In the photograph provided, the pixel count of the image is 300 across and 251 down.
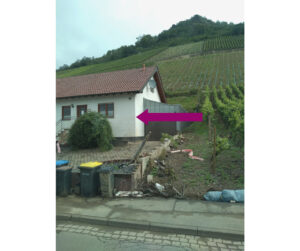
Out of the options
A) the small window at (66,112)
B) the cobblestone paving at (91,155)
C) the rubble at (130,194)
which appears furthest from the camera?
the small window at (66,112)

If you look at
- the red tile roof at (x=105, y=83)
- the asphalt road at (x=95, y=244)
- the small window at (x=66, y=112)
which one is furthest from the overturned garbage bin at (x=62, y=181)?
the small window at (x=66, y=112)

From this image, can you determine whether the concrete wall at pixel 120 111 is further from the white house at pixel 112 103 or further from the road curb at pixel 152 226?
the road curb at pixel 152 226

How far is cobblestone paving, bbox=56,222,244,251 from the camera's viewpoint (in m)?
2.95

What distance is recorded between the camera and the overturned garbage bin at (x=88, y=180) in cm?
505

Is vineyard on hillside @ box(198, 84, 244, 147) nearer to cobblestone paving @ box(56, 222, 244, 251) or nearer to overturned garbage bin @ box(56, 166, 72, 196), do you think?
cobblestone paving @ box(56, 222, 244, 251)

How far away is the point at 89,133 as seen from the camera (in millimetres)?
9164

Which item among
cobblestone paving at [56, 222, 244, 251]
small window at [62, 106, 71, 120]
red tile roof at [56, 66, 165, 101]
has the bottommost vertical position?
cobblestone paving at [56, 222, 244, 251]

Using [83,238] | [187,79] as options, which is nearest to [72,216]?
[83,238]

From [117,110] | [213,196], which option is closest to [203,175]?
[213,196]

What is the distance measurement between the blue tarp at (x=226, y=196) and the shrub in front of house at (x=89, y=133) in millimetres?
6041

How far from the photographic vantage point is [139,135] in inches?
453

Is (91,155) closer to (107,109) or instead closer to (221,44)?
(107,109)

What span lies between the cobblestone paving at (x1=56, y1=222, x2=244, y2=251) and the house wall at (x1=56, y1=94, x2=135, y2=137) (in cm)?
772

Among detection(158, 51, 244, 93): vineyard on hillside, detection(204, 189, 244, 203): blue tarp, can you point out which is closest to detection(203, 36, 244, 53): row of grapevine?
detection(158, 51, 244, 93): vineyard on hillside
